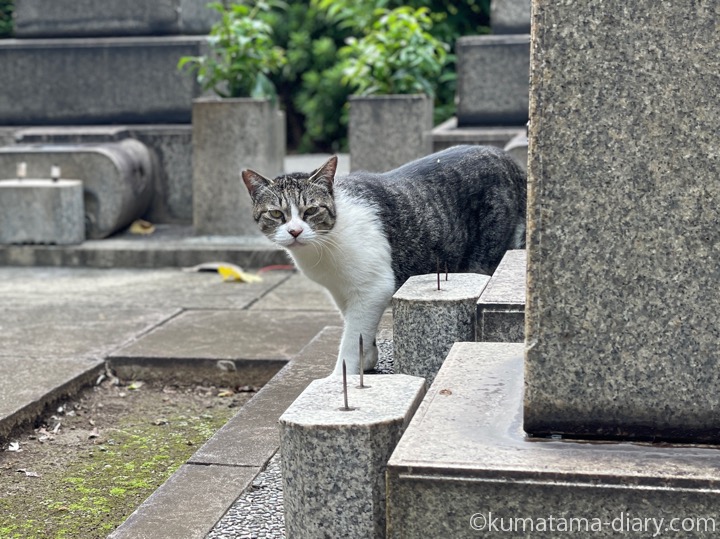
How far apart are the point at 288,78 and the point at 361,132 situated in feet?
20.6

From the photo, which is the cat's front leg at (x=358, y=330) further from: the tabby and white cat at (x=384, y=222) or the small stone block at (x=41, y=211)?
the small stone block at (x=41, y=211)

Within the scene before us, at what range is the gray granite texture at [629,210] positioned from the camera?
222cm

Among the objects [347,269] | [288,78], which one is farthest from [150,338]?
[288,78]

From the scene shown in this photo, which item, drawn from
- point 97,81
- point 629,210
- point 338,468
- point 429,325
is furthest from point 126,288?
point 629,210

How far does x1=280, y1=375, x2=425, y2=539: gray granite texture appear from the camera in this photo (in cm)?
233

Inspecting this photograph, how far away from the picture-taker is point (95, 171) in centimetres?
768

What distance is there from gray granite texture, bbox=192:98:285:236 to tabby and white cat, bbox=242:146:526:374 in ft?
10.9

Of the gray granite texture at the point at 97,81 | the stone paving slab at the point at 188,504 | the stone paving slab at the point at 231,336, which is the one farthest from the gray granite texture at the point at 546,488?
the gray granite texture at the point at 97,81

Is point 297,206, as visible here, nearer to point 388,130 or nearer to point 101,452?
point 101,452

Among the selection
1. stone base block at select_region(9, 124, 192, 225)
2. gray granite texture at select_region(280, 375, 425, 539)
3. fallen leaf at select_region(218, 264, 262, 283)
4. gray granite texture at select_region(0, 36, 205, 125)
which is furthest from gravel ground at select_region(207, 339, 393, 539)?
gray granite texture at select_region(0, 36, 205, 125)

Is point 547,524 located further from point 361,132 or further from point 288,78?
point 288,78

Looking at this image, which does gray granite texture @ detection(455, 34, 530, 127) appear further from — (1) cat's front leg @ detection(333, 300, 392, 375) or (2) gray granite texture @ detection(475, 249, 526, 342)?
(2) gray granite texture @ detection(475, 249, 526, 342)

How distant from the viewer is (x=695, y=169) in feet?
7.30

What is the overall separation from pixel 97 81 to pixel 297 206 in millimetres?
5032
